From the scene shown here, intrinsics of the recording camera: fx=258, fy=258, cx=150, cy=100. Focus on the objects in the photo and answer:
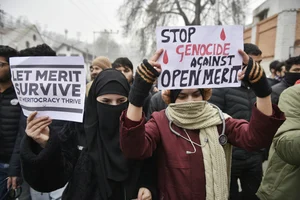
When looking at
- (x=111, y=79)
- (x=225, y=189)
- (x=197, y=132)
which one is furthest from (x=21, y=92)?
(x=225, y=189)

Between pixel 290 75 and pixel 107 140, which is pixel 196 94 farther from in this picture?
pixel 290 75

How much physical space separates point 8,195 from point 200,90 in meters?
2.24

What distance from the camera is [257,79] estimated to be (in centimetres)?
136

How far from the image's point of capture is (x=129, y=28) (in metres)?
21.4

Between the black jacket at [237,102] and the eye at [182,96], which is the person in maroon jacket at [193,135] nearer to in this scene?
the eye at [182,96]

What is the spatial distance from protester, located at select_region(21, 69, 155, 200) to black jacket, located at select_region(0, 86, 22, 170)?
905 millimetres

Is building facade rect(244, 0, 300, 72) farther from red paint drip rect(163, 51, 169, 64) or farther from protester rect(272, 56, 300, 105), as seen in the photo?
red paint drip rect(163, 51, 169, 64)

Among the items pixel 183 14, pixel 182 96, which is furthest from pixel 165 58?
pixel 183 14

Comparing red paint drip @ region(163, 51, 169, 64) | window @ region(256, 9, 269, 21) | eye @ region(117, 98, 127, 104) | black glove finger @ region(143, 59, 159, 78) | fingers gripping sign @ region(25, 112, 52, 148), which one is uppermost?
window @ region(256, 9, 269, 21)

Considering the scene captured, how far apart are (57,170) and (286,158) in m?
1.47

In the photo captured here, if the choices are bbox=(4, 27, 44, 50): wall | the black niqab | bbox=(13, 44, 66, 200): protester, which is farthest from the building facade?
bbox=(4, 27, 44, 50): wall

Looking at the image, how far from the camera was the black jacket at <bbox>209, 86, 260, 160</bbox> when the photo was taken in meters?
2.63

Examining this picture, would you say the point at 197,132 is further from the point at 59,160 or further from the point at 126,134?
the point at 59,160

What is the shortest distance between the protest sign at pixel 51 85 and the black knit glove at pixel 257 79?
931 millimetres
